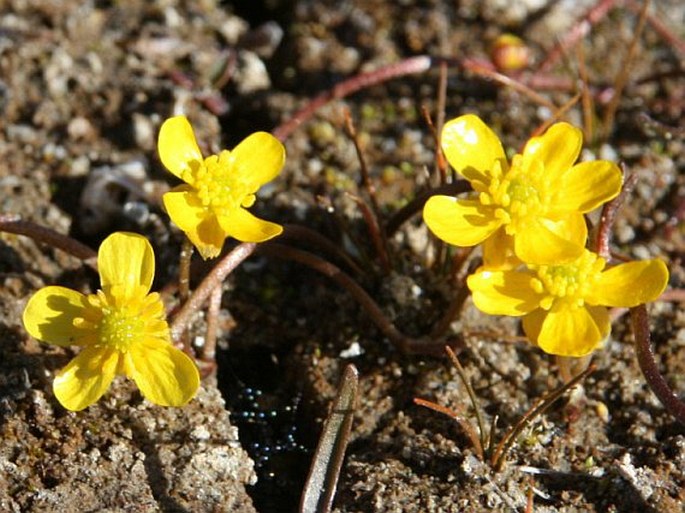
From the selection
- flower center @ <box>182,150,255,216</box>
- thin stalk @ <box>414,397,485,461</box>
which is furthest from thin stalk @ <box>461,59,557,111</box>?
thin stalk @ <box>414,397,485,461</box>

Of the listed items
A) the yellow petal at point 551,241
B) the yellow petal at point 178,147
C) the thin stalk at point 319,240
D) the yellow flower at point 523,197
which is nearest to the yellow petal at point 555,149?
the yellow flower at point 523,197

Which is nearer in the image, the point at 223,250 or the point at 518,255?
the point at 518,255

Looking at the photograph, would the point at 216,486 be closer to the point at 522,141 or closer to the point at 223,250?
the point at 223,250

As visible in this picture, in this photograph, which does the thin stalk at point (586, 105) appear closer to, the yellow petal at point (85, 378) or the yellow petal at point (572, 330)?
the yellow petal at point (572, 330)

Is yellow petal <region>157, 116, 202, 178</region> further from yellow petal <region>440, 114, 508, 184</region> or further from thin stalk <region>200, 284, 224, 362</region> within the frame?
yellow petal <region>440, 114, 508, 184</region>

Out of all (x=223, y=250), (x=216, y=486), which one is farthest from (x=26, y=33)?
→ (x=216, y=486)

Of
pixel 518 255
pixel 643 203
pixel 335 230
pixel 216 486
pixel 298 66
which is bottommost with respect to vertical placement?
pixel 216 486
